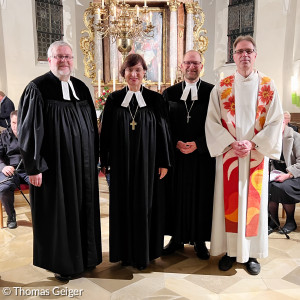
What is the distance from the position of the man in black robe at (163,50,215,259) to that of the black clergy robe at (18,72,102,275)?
88 cm

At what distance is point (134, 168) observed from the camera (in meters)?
3.09

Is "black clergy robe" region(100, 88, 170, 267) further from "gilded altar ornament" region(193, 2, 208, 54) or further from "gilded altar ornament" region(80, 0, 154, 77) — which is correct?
"gilded altar ornament" region(193, 2, 208, 54)

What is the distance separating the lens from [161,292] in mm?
2875

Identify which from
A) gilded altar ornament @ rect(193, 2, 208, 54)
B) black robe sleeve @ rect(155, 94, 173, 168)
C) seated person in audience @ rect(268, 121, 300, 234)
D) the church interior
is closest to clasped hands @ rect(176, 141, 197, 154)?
black robe sleeve @ rect(155, 94, 173, 168)

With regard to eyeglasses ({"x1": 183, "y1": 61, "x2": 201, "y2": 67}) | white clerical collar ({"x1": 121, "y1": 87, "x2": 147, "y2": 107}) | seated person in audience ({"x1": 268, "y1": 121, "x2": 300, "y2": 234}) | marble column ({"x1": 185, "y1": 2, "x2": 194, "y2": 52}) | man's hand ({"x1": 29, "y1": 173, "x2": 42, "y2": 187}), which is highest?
marble column ({"x1": 185, "y1": 2, "x2": 194, "y2": 52})

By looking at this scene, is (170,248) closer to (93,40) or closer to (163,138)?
(163,138)

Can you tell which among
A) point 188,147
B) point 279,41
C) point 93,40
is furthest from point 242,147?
point 279,41

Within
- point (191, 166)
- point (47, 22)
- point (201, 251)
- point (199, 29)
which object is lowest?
point (201, 251)

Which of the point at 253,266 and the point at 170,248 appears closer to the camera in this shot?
the point at 253,266

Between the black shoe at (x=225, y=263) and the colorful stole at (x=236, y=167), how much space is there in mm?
333

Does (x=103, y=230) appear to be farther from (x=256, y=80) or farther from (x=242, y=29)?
(x=242, y=29)

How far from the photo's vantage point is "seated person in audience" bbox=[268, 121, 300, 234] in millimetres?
4172

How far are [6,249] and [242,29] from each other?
9341 millimetres

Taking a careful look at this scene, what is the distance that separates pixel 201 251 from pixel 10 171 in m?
2.71
